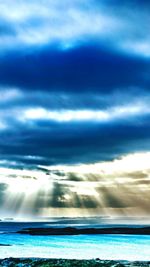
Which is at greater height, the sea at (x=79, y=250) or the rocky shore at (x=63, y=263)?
the sea at (x=79, y=250)

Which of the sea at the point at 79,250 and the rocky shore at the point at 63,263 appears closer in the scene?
→ the rocky shore at the point at 63,263

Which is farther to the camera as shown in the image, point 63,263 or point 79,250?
point 79,250

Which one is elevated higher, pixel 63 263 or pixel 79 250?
pixel 79 250

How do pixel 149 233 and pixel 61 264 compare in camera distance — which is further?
pixel 149 233

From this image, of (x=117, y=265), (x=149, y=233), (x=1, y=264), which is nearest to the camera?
(x=117, y=265)

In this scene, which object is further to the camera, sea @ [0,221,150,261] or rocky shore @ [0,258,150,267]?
sea @ [0,221,150,261]

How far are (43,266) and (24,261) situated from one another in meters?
4.52

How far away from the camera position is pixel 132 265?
46.5 meters

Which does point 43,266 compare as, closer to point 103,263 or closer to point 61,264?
point 61,264

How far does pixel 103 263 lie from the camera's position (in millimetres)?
46000

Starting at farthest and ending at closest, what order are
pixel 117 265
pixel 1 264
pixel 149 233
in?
1. pixel 149 233
2. pixel 1 264
3. pixel 117 265

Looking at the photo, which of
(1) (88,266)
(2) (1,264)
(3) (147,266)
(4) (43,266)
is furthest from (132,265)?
(2) (1,264)

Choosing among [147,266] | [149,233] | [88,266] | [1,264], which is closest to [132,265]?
[147,266]

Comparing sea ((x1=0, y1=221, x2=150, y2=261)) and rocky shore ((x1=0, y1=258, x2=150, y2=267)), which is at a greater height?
sea ((x1=0, y1=221, x2=150, y2=261))
